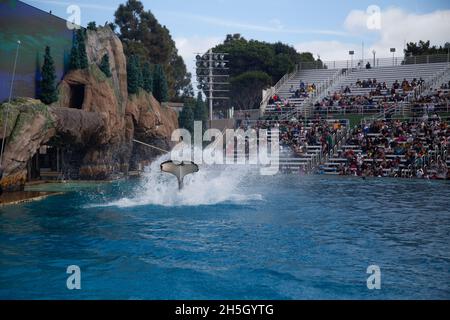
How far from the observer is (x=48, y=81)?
19781 mm

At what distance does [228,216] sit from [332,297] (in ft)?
21.0

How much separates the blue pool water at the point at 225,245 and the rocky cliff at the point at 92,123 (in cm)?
238

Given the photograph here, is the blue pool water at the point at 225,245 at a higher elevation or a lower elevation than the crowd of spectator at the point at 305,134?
lower

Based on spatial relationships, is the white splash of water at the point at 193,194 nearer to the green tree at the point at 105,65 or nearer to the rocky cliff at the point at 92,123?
the rocky cliff at the point at 92,123

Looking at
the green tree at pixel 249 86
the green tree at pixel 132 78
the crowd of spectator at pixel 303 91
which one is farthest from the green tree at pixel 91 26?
the green tree at pixel 249 86

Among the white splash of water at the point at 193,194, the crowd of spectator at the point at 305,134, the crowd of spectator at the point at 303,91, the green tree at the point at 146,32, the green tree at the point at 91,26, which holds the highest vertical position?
the green tree at the point at 146,32

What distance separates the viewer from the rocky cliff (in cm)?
1691

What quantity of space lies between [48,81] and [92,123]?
8.13 ft

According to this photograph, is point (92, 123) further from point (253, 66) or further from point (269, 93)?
point (253, 66)

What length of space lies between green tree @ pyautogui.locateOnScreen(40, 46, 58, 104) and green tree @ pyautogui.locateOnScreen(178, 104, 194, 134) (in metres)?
15.6

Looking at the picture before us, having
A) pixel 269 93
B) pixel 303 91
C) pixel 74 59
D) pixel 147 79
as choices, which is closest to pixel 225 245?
pixel 74 59

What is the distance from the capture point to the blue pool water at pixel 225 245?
23.3 ft

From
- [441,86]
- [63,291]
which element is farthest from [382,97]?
[63,291]

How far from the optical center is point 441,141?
24344 mm
